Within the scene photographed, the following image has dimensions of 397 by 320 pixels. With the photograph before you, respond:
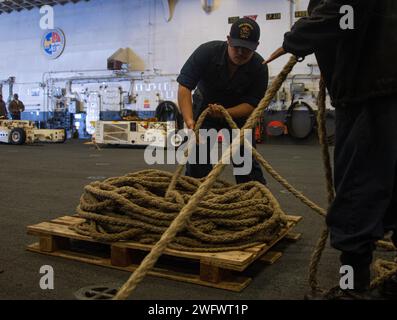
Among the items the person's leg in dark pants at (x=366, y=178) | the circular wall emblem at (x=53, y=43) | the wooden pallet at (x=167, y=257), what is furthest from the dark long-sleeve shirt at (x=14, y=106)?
the person's leg in dark pants at (x=366, y=178)

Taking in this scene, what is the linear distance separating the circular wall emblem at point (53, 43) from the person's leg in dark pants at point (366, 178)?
16345 mm

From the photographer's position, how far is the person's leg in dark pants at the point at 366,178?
1.45m

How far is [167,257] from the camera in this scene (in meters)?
2.26

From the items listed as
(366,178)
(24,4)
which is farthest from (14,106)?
(366,178)

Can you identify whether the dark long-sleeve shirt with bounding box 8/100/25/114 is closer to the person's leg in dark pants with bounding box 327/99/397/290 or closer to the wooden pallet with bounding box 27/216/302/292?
the wooden pallet with bounding box 27/216/302/292

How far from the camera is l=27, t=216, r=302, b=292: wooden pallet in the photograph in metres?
1.91

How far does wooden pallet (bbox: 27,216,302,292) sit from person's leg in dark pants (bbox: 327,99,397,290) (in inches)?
22.2

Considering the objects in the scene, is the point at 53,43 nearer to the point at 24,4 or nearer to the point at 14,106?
the point at 24,4

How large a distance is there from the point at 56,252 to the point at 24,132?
1013 cm

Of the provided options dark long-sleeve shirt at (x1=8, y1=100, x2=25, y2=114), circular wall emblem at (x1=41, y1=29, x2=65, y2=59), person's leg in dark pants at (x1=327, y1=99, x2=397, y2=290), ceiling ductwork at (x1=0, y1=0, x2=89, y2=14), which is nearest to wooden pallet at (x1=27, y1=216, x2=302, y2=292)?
person's leg in dark pants at (x1=327, y1=99, x2=397, y2=290)

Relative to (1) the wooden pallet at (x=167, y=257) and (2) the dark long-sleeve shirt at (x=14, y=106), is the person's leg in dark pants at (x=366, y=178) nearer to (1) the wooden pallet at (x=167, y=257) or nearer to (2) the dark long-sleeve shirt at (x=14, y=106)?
(1) the wooden pallet at (x=167, y=257)

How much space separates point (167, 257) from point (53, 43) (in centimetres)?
1605

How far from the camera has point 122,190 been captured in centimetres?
228
